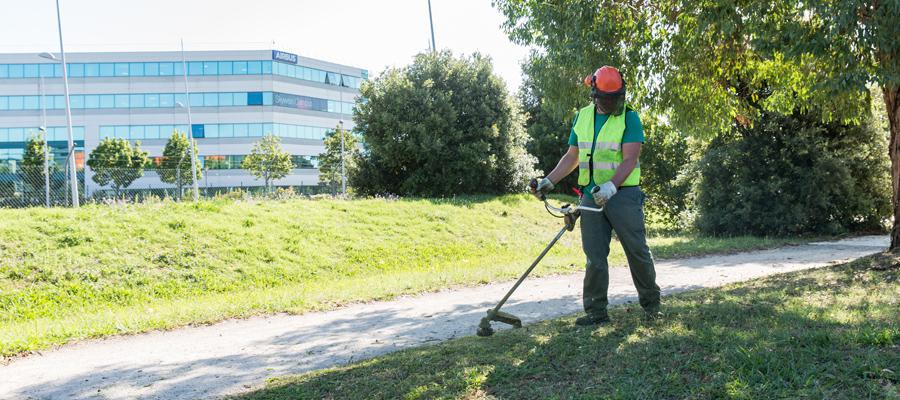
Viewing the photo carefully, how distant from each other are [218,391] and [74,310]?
4.88m

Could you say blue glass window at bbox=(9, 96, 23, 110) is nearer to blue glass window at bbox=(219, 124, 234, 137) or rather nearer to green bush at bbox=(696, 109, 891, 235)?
blue glass window at bbox=(219, 124, 234, 137)

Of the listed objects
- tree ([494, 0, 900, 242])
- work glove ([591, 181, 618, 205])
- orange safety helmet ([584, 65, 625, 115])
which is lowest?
work glove ([591, 181, 618, 205])

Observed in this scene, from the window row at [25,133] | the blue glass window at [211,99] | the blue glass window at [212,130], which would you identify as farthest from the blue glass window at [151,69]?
the window row at [25,133]

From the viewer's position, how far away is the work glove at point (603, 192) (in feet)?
14.7

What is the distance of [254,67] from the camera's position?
60.7 meters

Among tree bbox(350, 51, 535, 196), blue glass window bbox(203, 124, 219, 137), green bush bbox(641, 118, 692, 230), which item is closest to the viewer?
tree bbox(350, 51, 535, 196)

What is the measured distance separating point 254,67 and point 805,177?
180 ft

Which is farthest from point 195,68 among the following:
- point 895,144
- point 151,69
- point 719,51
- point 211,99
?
point 895,144

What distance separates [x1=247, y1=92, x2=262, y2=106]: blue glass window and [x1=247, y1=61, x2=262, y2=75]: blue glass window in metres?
2.11

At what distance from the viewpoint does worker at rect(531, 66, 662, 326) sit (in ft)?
15.6

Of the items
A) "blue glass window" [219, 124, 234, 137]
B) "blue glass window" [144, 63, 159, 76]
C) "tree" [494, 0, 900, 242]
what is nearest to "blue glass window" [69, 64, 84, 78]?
"blue glass window" [144, 63, 159, 76]

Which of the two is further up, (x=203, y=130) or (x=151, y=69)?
(x=151, y=69)

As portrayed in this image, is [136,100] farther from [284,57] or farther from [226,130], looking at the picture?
[284,57]

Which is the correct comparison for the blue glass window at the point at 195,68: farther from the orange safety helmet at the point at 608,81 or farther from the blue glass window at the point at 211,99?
the orange safety helmet at the point at 608,81
